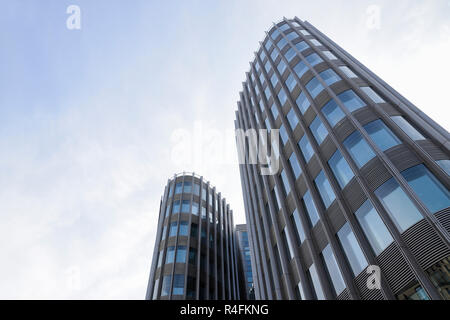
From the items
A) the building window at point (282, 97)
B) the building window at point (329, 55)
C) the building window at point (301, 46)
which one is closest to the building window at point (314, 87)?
the building window at point (282, 97)

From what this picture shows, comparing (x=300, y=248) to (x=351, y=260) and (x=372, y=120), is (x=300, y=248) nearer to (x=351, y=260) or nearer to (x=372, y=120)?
(x=351, y=260)

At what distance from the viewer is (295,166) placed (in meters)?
22.8

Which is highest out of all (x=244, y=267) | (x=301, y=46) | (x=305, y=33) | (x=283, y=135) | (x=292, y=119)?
(x=305, y=33)

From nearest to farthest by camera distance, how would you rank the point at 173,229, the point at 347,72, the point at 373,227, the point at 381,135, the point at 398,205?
the point at 398,205, the point at 373,227, the point at 381,135, the point at 347,72, the point at 173,229

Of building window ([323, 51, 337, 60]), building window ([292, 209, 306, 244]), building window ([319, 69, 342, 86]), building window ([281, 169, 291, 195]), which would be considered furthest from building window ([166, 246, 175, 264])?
building window ([323, 51, 337, 60])

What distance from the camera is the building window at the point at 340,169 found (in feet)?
55.7

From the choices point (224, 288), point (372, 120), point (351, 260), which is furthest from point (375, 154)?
point (224, 288)

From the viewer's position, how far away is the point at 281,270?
2295 centimetres

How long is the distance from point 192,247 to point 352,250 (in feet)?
102

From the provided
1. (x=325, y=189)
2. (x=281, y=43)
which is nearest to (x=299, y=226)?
(x=325, y=189)

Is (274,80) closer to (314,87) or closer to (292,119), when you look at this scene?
(292,119)
